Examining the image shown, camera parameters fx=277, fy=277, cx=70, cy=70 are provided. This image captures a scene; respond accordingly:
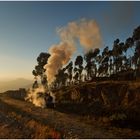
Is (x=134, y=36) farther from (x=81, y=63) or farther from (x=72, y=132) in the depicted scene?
(x=72, y=132)

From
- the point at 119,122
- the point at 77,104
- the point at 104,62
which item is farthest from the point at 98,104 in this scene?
the point at 104,62

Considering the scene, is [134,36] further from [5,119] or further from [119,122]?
[5,119]

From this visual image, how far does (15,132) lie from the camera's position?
69.5ft

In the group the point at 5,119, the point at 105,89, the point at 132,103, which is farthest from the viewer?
the point at 105,89

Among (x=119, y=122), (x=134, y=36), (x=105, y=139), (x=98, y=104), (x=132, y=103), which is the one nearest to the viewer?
(x=105, y=139)

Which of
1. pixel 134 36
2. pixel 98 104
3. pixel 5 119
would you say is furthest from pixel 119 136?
pixel 134 36

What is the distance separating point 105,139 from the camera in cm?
2017

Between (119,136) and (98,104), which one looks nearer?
(119,136)

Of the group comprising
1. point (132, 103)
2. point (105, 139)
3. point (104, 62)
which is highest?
point (104, 62)

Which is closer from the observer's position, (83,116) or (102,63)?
(83,116)

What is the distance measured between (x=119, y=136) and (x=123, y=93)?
19846 millimetres

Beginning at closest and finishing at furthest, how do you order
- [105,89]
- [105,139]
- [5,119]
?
[105,139] → [5,119] → [105,89]

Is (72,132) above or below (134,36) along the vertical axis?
below

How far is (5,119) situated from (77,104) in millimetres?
16622
